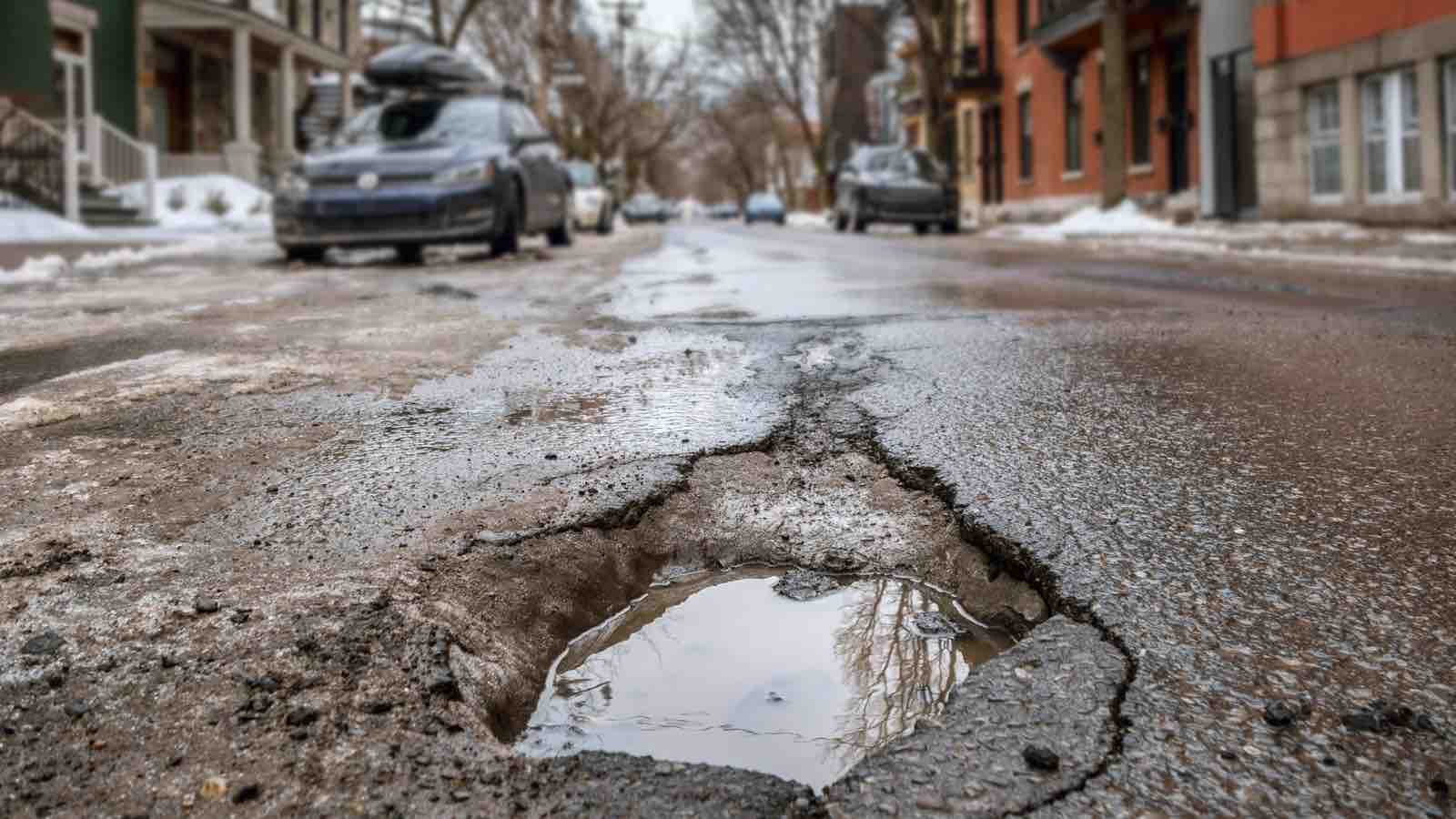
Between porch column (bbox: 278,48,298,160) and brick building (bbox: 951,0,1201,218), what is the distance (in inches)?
619

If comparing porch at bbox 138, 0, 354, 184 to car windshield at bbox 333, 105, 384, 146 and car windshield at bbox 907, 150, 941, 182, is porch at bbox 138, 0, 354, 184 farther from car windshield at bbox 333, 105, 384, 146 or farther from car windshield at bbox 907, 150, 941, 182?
car windshield at bbox 333, 105, 384, 146

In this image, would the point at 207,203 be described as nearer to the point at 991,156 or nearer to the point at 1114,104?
the point at 1114,104

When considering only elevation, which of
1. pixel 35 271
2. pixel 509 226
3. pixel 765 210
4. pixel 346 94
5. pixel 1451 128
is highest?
pixel 346 94

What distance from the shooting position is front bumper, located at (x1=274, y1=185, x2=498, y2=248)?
11.3 metres

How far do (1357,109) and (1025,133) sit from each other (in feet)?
49.5

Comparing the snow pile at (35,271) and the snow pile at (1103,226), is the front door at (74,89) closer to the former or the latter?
the snow pile at (35,271)

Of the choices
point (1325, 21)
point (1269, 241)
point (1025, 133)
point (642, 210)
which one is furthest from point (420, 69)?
point (642, 210)

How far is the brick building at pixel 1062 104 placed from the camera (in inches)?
875

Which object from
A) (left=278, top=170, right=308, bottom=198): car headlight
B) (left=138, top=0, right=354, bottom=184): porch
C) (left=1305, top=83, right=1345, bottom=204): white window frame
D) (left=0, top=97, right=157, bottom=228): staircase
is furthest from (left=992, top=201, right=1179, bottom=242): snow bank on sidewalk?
(left=138, top=0, right=354, bottom=184): porch

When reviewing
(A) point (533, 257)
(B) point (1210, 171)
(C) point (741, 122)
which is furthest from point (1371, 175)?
(C) point (741, 122)

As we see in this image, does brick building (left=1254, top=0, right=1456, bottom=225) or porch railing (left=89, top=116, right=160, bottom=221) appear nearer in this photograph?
brick building (left=1254, top=0, right=1456, bottom=225)

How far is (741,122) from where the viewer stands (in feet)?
257

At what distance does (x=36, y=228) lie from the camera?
16.9 metres

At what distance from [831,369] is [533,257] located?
8.30 meters
